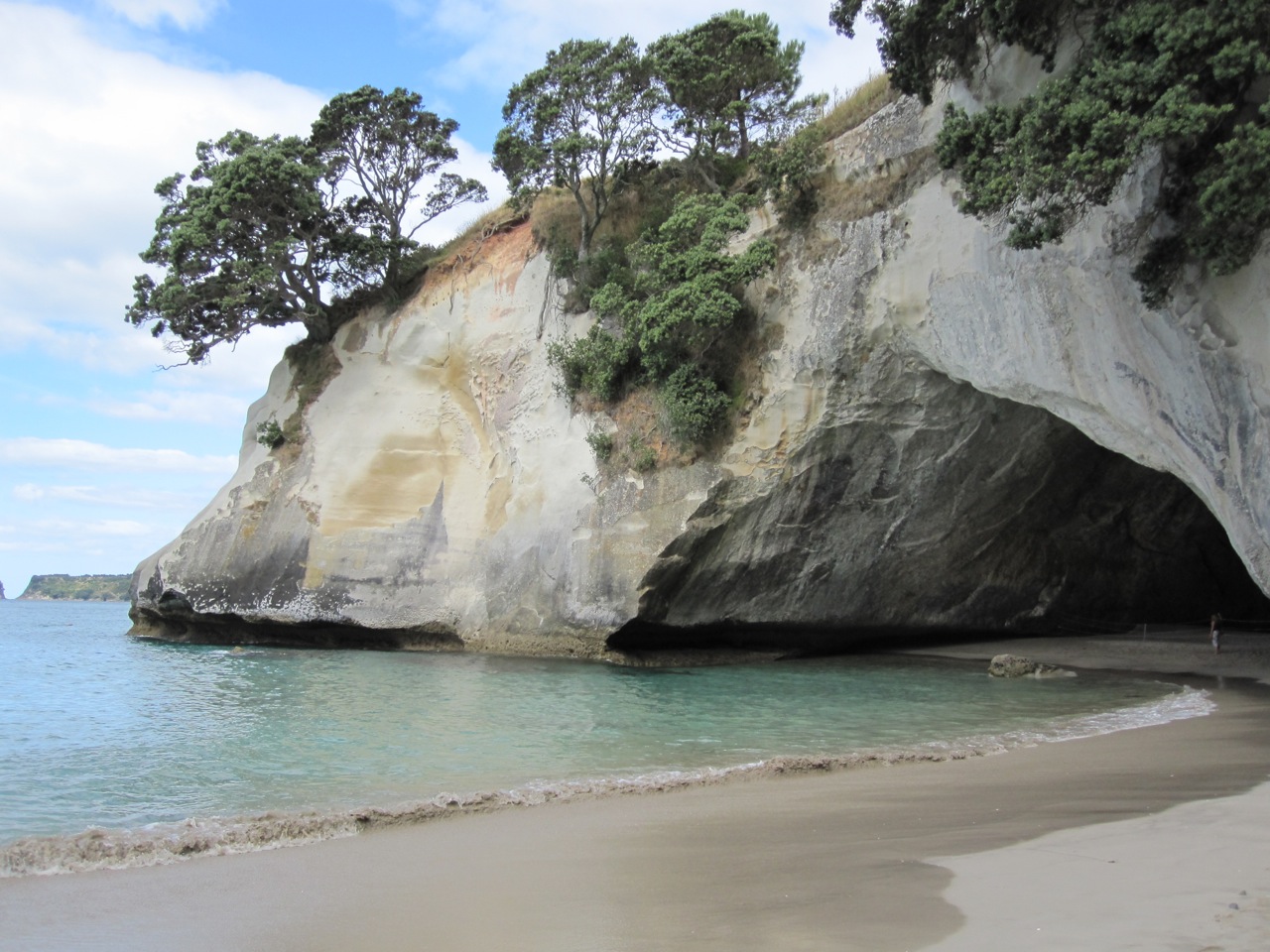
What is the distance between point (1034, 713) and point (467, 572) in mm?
13941

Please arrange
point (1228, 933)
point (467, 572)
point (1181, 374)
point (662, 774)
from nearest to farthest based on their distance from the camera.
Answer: point (1228, 933), point (662, 774), point (1181, 374), point (467, 572)

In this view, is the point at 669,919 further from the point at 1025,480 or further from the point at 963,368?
the point at 1025,480

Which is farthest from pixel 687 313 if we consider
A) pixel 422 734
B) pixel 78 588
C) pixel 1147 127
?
pixel 78 588

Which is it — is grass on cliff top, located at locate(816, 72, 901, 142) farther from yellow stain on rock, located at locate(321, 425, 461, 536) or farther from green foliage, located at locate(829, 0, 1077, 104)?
yellow stain on rock, located at locate(321, 425, 461, 536)

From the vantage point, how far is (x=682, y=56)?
2194cm

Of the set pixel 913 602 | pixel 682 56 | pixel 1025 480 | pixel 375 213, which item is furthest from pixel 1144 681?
pixel 375 213

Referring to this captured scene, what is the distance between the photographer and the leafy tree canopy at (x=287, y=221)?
2533cm

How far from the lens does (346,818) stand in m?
7.54

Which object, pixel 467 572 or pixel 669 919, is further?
pixel 467 572

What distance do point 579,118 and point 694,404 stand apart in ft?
26.5

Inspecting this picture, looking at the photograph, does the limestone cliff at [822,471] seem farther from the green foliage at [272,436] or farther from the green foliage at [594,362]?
the green foliage at [594,362]

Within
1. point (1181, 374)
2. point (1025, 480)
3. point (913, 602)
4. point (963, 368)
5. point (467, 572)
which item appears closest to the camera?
point (1181, 374)

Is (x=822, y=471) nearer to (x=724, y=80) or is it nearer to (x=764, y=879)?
(x=724, y=80)

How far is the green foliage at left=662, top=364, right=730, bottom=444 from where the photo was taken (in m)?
19.5
